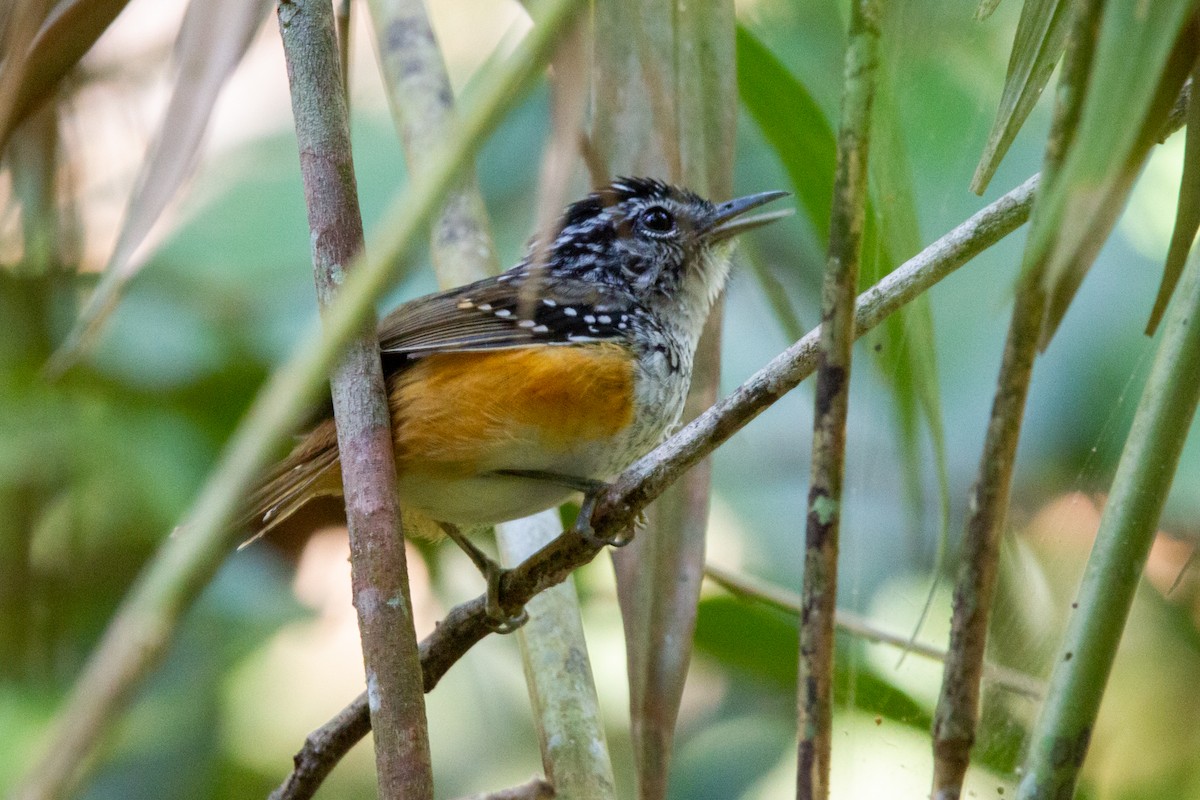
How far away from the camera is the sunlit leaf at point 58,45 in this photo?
182 cm

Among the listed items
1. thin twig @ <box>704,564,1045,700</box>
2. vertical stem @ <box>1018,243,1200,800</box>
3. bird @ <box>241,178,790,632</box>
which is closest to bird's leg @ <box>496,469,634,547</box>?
bird @ <box>241,178,790,632</box>

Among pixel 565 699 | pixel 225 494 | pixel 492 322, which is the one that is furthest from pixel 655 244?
pixel 225 494

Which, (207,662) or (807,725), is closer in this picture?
(807,725)

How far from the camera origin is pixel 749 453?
4.91 m

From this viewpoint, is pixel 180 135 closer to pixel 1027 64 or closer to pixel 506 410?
pixel 1027 64

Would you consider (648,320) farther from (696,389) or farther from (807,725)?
(807,725)

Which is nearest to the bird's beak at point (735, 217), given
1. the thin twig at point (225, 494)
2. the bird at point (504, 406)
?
the bird at point (504, 406)

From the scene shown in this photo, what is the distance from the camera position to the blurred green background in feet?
11.5

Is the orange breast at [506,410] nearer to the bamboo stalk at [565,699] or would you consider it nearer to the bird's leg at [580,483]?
the bird's leg at [580,483]

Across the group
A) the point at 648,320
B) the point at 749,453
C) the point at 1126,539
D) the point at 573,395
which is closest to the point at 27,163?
the point at 573,395

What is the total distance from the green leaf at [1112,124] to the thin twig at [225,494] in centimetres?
51

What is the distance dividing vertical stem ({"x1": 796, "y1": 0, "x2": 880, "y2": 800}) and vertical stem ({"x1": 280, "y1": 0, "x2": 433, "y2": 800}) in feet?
1.89

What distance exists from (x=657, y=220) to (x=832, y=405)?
2525 millimetres

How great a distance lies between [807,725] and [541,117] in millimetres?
3905
